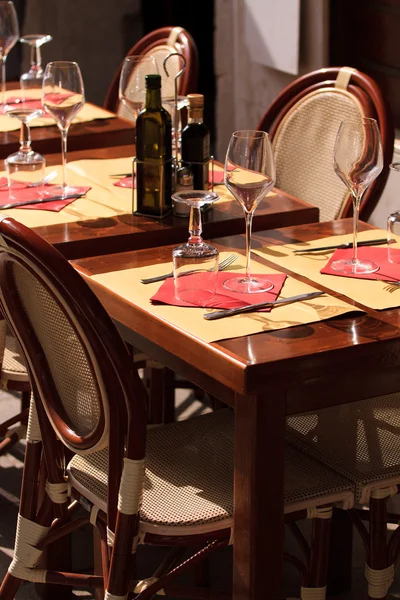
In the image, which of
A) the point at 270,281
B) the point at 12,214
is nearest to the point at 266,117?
the point at 12,214

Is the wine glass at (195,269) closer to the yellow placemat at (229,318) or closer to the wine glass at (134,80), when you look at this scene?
the yellow placemat at (229,318)

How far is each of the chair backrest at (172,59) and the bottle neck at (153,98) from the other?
100 cm

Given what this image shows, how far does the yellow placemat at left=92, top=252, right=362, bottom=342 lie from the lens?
168 centimetres

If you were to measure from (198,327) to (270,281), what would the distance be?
257mm

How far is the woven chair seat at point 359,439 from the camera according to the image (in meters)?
1.86

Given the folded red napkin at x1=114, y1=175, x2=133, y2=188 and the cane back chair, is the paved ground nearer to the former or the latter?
the cane back chair

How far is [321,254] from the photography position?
2.08m

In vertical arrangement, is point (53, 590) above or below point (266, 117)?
below

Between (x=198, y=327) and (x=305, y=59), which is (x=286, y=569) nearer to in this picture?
(x=198, y=327)

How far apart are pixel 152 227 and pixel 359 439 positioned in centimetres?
64

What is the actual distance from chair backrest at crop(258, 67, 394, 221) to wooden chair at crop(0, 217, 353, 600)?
93cm

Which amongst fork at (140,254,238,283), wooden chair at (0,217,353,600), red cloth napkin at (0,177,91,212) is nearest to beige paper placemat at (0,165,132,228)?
red cloth napkin at (0,177,91,212)

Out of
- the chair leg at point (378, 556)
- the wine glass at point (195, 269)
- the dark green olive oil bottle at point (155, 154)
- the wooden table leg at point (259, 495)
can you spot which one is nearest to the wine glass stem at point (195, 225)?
the wine glass at point (195, 269)

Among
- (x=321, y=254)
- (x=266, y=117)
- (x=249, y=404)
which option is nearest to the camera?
(x=249, y=404)
